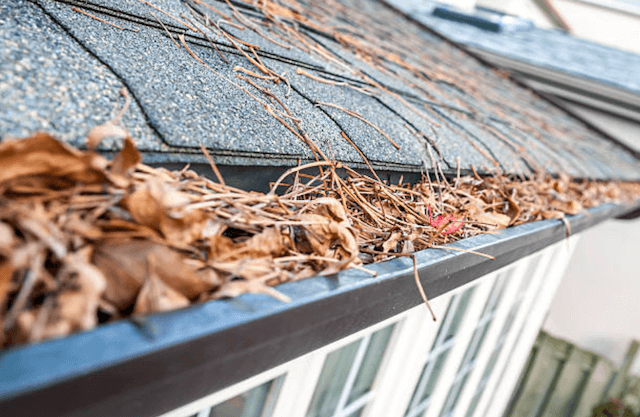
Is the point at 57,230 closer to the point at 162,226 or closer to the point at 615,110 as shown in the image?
the point at 162,226

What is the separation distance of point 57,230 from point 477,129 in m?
2.15

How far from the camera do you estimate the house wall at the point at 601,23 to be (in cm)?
1650

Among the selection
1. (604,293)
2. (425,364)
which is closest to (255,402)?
(425,364)

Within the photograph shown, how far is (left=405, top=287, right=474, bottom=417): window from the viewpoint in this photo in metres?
2.25

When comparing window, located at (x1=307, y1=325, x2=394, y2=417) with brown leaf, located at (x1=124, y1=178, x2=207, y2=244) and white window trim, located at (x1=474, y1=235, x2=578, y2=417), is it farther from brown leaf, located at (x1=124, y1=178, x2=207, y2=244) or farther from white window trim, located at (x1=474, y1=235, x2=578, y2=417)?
white window trim, located at (x1=474, y1=235, x2=578, y2=417)

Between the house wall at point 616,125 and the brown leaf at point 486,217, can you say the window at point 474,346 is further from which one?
the house wall at point 616,125

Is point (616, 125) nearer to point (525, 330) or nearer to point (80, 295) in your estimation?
point (525, 330)

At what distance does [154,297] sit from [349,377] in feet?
4.14

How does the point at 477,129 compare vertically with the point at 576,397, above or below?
above

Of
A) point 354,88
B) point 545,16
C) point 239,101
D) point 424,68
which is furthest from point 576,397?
point 545,16

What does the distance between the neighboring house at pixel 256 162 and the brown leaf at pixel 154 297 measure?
0.02 m

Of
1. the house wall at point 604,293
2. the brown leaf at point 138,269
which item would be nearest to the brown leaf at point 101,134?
the brown leaf at point 138,269

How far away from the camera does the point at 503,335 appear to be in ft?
11.1

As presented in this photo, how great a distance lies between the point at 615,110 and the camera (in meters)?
7.11
